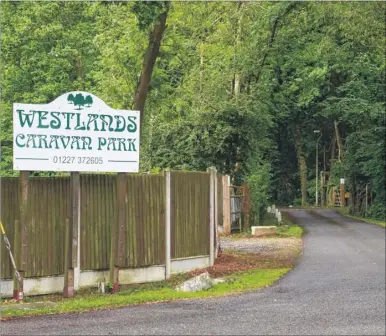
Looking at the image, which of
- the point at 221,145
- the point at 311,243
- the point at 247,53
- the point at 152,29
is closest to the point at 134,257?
the point at 152,29

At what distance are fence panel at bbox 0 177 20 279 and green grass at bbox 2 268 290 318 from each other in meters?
1.00

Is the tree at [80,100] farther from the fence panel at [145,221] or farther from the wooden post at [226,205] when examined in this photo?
the wooden post at [226,205]

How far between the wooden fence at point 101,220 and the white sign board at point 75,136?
0.46m

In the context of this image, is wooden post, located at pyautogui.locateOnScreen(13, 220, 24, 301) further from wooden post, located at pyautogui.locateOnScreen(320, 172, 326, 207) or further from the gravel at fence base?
wooden post, located at pyautogui.locateOnScreen(320, 172, 326, 207)

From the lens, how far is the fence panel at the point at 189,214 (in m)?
12.4

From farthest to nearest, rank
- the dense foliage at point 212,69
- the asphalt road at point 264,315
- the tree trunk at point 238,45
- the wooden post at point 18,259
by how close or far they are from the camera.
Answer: the tree trunk at point 238,45 < the dense foliage at point 212,69 < the wooden post at point 18,259 < the asphalt road at point 264,315

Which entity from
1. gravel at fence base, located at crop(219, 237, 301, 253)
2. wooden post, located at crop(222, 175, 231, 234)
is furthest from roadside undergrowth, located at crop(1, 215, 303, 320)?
wooden post, located at crop(222, 175, 231, 234)

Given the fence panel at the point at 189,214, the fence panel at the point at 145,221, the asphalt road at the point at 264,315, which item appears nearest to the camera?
the asphalt road at the point at 264,315

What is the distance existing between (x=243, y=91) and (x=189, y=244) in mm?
16484

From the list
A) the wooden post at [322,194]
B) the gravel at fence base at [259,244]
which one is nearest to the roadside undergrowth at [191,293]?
the gravel at fence base at [259,244]

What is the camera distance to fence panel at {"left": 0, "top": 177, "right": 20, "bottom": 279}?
9852mm

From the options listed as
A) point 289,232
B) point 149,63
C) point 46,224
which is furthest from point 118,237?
point 289,232

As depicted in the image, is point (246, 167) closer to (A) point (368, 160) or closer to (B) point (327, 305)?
(A) point (368, 160)

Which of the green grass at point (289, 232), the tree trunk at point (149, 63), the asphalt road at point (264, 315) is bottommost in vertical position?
the asphalt road at point (264, 315)
